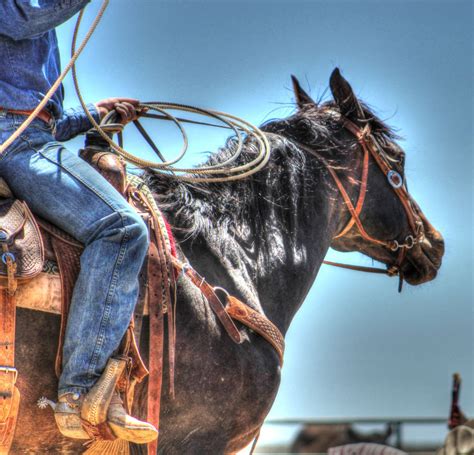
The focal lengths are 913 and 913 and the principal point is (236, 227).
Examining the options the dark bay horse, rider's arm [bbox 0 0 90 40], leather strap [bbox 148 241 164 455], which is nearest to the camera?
rider's arm [bbox 0 0 90 40]

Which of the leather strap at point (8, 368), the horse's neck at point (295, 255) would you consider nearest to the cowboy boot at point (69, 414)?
the leather strap at point (8, 368)

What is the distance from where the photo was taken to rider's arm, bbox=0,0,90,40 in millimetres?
5117

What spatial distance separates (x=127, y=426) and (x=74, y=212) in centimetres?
124

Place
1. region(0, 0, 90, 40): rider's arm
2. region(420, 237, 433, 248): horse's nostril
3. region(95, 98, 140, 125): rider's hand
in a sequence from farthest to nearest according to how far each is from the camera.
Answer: region(420, 237, 433, 248): horse's nostril, region(95, 98, 140, 125): rider's hand, region(0, 0, 90, 40): rider's arm

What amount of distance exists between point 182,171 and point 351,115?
6.71 feet

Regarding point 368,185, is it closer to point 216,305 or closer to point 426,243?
point 426,243

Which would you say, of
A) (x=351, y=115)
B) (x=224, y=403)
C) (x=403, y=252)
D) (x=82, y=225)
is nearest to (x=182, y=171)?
(x=82, y=225)

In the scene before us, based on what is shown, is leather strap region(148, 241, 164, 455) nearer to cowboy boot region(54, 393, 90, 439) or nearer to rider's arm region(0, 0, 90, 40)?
cowboy boot region(54, 393, 90, 439)

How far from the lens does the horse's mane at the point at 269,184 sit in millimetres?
6129

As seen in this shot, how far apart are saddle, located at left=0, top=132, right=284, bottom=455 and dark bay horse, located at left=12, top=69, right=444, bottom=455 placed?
86 millimetres

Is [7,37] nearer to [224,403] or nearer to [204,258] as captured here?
[204,258]

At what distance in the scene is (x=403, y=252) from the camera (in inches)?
316

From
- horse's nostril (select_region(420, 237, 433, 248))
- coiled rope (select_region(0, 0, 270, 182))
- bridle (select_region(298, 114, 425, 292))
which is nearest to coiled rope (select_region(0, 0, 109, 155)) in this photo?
coiled rope (select_region(0, 0, 270, 182))

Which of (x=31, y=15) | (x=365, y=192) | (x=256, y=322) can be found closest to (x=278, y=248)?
(x=256, y=322)
